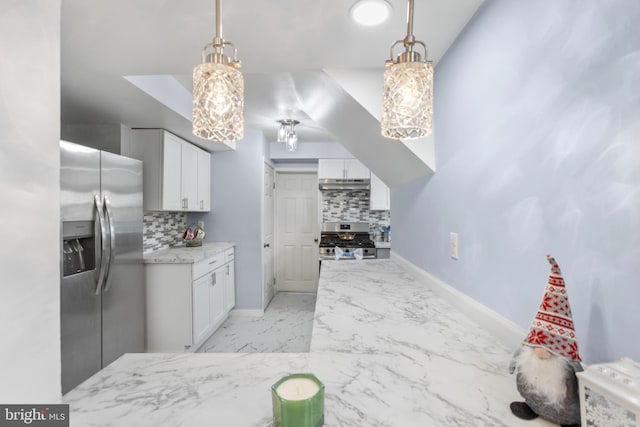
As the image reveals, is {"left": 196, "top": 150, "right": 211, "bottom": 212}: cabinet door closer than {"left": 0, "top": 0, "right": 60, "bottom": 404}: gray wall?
No

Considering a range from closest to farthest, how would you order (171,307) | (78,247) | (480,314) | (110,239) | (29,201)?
1. (29,201)
2. (480,314)
3. (78,247)
4. (110,239)
5. (171,307)

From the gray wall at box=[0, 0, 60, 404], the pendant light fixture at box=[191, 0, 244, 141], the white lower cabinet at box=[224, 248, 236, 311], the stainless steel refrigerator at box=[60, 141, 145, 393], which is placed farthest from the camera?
the white lower cabinet at box=[224, 248, 236, 311]

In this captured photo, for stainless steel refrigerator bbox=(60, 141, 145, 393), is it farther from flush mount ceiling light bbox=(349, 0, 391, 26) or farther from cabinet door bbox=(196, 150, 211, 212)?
→ flush mount ceiling light bbox=(349, 0, 391, 26)

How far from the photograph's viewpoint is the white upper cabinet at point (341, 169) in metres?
4.26

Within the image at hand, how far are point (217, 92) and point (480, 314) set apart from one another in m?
1.16

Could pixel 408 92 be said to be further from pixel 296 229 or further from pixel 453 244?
pixel 296 229

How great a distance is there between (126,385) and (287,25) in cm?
134

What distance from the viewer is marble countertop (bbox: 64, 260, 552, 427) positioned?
602 mm

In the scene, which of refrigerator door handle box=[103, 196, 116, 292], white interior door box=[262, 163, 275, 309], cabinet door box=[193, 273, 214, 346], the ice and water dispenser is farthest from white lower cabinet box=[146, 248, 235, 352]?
white interior door box=[262, 163, 275, 309]

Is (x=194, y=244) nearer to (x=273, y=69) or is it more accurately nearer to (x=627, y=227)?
(x=273, y=69)

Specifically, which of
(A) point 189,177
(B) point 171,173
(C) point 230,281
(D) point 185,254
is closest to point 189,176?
(A) point 189,177

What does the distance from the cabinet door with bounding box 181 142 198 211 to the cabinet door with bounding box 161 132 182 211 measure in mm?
78

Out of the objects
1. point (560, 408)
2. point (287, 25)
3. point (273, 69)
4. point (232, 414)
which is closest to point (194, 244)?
point (273, 69)

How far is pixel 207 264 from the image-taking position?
9.55 feet
